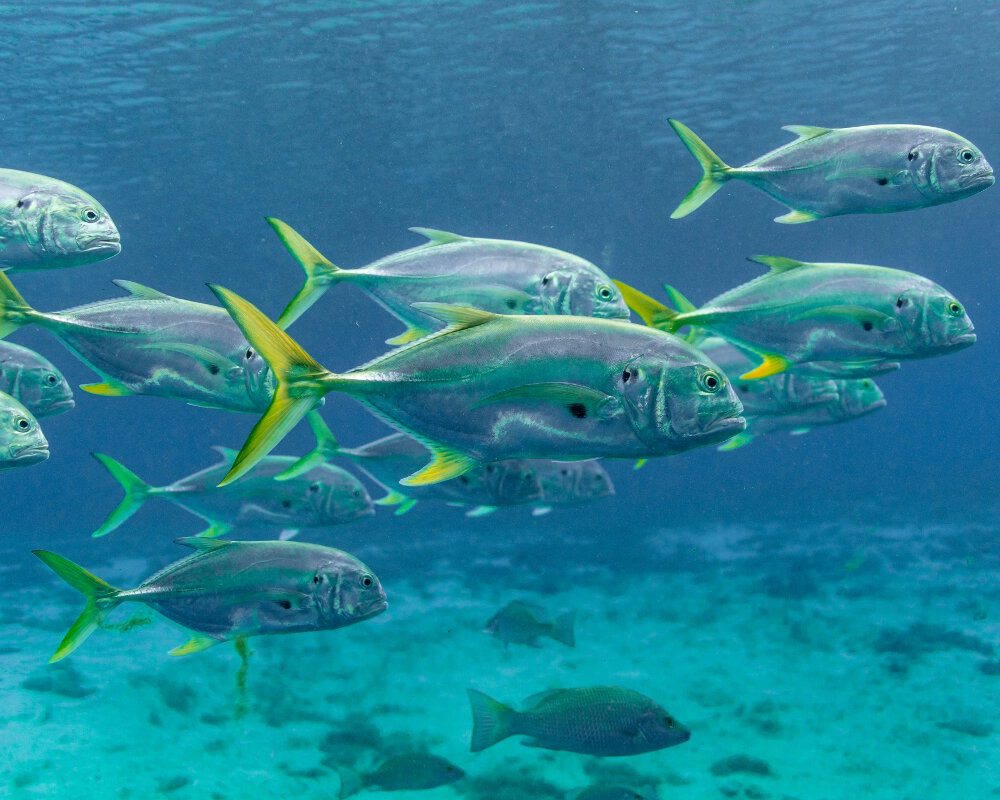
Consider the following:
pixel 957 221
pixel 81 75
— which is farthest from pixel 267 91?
pixel 957 221

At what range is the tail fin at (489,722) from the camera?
476 centimetres

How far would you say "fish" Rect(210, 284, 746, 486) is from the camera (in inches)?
96.4

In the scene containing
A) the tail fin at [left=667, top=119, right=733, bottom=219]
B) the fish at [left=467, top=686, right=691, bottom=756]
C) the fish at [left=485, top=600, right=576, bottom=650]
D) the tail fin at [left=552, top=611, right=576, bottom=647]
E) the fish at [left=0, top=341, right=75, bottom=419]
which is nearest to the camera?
the tail fin at [left=667, top=119, right=733, bottom=219]

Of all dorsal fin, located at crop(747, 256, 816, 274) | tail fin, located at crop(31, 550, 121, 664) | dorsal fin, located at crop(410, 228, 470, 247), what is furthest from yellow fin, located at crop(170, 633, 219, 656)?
dorsal fin, located at crop(747, 256, 816, 274)

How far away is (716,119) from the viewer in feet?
78.0

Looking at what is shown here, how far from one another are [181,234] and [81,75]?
14646 millimetres

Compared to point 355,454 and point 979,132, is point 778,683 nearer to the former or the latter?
point 355,454

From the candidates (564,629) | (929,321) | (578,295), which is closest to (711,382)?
(578,295)

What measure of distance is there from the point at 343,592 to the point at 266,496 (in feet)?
5.75

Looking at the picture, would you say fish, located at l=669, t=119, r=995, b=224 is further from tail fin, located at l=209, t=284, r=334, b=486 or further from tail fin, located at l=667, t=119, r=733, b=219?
tail fin, located at l=209, t=284, r=334, b=486

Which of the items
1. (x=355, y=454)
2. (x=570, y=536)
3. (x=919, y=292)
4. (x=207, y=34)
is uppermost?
(x=207, y=34)

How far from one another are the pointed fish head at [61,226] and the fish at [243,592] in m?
1.59

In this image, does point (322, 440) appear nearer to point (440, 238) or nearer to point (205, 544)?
point (205, 544)

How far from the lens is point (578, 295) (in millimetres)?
3686
